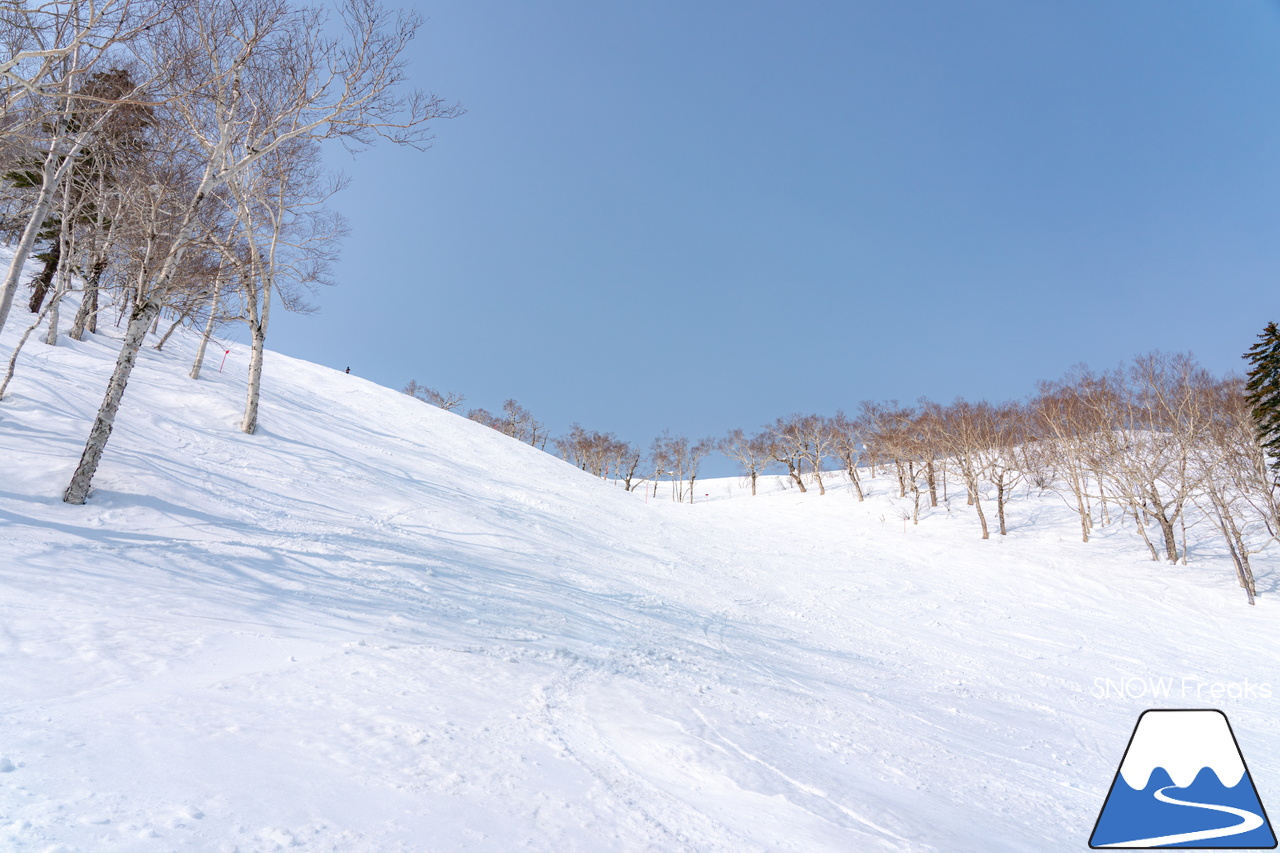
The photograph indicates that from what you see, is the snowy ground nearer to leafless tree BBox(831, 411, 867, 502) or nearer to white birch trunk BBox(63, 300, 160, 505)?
white birch trunk BBox(63, 300, 160, 505)

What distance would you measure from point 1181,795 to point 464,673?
634cm

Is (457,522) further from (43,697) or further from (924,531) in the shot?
(924,531)

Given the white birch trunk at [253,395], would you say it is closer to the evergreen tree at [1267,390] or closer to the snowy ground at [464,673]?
the snowy ground at [464,673]

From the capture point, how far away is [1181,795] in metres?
4.17

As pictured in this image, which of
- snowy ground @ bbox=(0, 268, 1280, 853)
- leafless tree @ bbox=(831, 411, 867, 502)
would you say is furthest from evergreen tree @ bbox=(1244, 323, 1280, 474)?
leafless tree @ bbox=(831, 411, 867, 502)

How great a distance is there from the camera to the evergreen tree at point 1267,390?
21578 mm

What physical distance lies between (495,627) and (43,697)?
4257 millimetres

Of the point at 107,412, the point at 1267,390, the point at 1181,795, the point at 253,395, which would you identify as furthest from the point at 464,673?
the point at 1267,390

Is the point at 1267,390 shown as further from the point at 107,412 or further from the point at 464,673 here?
the point at 107,412

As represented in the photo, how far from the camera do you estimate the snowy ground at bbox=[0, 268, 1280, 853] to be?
3113 mm

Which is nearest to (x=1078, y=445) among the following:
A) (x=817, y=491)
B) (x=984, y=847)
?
(x=817, y=491)

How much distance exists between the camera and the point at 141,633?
16.1 feet

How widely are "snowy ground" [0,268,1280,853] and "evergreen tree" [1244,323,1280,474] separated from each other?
953cm

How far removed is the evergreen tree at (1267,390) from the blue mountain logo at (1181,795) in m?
25.9
